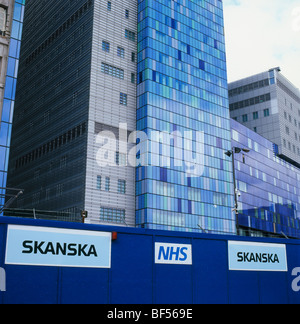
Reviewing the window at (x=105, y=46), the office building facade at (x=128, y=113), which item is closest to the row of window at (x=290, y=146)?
the office building facade at (x=128, y=113)

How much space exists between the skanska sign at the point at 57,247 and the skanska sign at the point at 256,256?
4752 millimetres

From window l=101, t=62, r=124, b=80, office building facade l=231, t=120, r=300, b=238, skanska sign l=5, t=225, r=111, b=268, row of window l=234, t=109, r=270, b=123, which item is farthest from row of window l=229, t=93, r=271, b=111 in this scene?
skanska sign l=5, t=225, r=111, b=268

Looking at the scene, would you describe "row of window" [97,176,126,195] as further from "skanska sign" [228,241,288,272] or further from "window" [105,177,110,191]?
"skanska sign" [228,241,288,272]

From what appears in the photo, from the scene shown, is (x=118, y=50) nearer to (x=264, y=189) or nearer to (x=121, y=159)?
(x=121, y=159)

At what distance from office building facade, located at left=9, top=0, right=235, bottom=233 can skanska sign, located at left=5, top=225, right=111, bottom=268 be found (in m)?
44.7

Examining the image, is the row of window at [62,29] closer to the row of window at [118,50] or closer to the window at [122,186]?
the row of window at [118,50]

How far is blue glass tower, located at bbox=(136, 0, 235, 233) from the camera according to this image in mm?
60312

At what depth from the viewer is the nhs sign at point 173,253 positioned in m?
12.0

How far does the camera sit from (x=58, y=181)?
6306cm

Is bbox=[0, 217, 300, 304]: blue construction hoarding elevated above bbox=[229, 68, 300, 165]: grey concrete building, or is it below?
below

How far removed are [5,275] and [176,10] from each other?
68285mm

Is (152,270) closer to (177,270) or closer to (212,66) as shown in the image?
(177,270)

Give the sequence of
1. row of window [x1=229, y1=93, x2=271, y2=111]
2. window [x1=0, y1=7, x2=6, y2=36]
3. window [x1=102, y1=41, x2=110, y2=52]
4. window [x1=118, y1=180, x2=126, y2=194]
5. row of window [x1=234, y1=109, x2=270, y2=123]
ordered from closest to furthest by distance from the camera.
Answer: window [x1=0, y1=7, x2=6, y2=36], window [x1=118, y1=180, x2=126, y2=194], window [x1=102, y1=41, x2=110, y2=52], row of window [x1=234, y1=109, x2=270, y2=123], row of window [x1=229, y1=93, x2=271, y2=111]

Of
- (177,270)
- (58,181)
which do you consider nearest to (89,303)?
(177,270)
